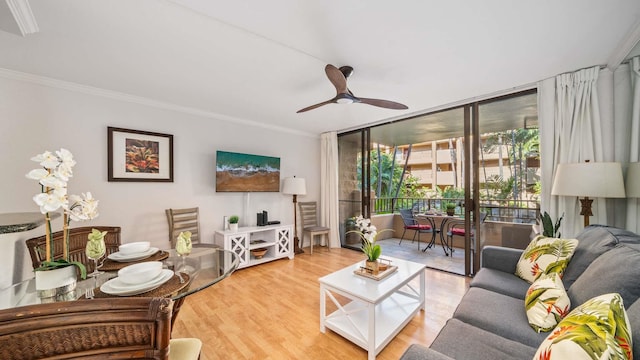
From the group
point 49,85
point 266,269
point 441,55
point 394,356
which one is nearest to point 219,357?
point 394,356

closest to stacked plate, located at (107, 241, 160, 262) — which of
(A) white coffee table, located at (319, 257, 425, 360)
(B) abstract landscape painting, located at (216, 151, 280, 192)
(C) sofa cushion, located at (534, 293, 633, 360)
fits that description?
(A) white coffee table, located at (319, 257, 425, 360)

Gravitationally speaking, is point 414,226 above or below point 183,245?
below

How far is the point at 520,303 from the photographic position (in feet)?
5.12

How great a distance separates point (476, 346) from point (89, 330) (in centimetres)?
154

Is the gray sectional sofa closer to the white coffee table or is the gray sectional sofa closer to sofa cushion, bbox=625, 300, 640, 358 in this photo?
sofa cushion, bbox=625, 300, 640, 358

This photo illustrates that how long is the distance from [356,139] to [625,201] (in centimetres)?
346

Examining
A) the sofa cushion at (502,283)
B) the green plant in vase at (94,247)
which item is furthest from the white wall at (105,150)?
the sofa cushion at (502,283)

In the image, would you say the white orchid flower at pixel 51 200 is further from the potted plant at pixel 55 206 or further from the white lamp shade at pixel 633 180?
the white lamp shade at pixel 633 180

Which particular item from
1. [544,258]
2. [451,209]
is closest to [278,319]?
[544,258]

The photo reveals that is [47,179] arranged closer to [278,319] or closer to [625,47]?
[278,319]

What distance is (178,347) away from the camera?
115cm

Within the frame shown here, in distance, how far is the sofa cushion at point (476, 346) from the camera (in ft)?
3.61

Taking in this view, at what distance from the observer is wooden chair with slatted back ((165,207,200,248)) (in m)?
3.12

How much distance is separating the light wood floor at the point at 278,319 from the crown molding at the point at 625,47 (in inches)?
104
